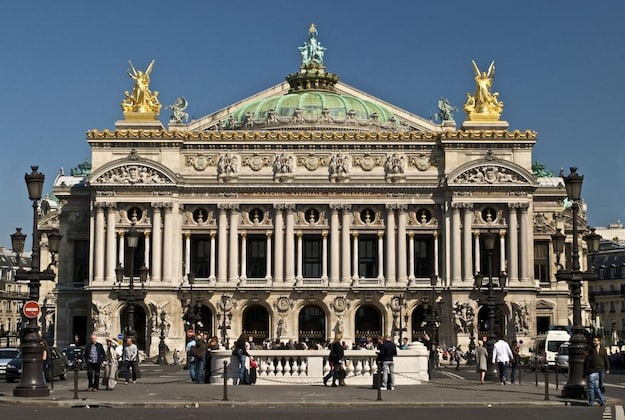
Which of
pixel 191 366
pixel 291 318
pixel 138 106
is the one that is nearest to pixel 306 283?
pixel 291 318

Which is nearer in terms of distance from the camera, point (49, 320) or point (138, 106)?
point (138, 106)

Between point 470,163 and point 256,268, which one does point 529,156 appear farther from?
point 256,268

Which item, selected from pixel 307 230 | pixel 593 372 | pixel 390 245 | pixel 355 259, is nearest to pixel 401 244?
pixel 390 245

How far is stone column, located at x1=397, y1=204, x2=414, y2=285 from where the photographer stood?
100688mm

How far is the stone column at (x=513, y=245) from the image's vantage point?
100 meters

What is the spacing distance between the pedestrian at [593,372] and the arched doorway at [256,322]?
61.5 m

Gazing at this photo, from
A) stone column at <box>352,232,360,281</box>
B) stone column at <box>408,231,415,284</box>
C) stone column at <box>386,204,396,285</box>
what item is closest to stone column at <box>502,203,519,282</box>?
stone column at <box>408,231,415,284</box>

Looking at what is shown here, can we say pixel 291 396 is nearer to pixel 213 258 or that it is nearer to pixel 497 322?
pixel 213 258

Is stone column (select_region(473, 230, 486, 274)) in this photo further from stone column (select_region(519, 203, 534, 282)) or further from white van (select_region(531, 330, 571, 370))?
white van (select_region(531, 330, 571, 370))

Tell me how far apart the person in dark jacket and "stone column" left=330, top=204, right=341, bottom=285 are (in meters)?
60.2

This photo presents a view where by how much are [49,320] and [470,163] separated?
46517 millimetres

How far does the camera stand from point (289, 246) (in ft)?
332

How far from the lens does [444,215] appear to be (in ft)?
332

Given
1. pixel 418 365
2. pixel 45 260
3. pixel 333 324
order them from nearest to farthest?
pixel 418 365, pixel 333 324, pixel 45 260
